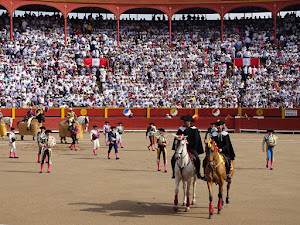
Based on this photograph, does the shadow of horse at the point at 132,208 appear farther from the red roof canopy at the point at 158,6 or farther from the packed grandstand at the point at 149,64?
the red roof canopy at the point at 158,6

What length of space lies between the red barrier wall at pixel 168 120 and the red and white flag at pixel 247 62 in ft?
17.2

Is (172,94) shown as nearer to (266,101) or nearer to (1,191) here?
(266,101)

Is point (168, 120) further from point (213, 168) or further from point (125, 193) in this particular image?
point (213, 168)

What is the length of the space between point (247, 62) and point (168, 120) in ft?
26.9

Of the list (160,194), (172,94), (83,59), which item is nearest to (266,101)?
(172,94)

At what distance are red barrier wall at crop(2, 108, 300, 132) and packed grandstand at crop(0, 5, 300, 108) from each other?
494 mm

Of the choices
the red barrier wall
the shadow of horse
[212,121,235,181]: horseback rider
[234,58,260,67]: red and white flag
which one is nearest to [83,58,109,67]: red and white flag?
the red barrier wall

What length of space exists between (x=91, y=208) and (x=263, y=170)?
678 centimetres

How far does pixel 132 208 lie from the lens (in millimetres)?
8914

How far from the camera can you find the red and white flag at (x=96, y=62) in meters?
34.1

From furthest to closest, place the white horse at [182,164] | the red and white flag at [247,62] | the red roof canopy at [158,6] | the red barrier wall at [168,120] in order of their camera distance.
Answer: the red roof canopy at [158,6] → the red and white flag at [247,62] → the red barrier wall at [168,120] → the white horse at [182,164]

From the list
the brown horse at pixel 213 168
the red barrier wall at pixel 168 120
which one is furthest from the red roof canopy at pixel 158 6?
the brown horse at pixel 213 168

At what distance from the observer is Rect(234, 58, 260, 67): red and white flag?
3397 centimetres

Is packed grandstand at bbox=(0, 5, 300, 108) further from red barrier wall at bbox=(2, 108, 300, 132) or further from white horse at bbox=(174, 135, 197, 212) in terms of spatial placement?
white horse at bbox=(174, 135, 197, 212)
